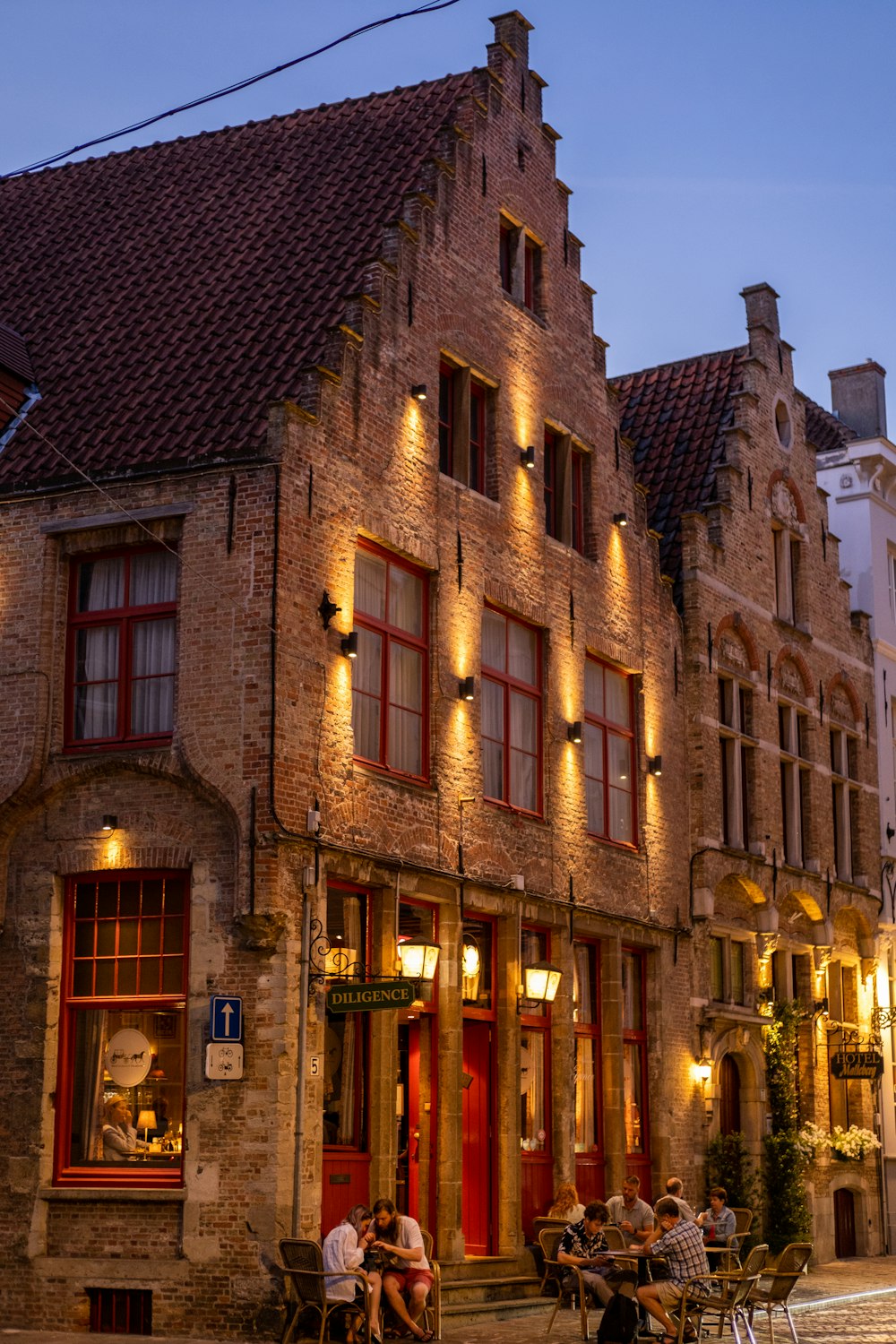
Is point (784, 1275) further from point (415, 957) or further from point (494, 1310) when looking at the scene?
point (415, 957)

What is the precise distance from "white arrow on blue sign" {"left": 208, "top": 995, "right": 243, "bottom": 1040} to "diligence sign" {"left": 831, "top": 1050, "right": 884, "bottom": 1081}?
13.8 m

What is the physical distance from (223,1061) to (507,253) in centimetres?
1036

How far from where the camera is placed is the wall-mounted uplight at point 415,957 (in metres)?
17.3

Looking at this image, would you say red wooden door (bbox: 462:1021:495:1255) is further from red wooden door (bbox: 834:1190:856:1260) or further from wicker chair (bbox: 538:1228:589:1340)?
red wooden door (bbox: 834:1190:856:1260)

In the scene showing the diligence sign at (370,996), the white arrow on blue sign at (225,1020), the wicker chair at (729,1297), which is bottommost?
the wicker chair at (729,1297)

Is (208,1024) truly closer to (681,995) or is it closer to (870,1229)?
(681,995)

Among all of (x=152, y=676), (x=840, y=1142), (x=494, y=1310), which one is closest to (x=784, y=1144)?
(x=840, y=1142)

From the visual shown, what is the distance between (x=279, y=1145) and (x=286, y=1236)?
0.73 m

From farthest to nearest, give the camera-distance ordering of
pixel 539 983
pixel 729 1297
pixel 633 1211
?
1. pixel 539 983
2. pixel 633 1211
3. pixel 729 1297

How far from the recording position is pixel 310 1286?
47.9 feet

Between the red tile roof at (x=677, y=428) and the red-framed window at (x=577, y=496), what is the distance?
2.83 meters

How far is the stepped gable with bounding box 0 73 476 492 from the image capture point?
17.5 metres

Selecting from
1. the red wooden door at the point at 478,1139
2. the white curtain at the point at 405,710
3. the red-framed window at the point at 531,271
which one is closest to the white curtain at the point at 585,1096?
the red wooden door at the point at 478,1139

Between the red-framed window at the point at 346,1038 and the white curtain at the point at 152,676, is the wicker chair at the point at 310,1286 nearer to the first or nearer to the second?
the red-framed window at the point at 346,1038
